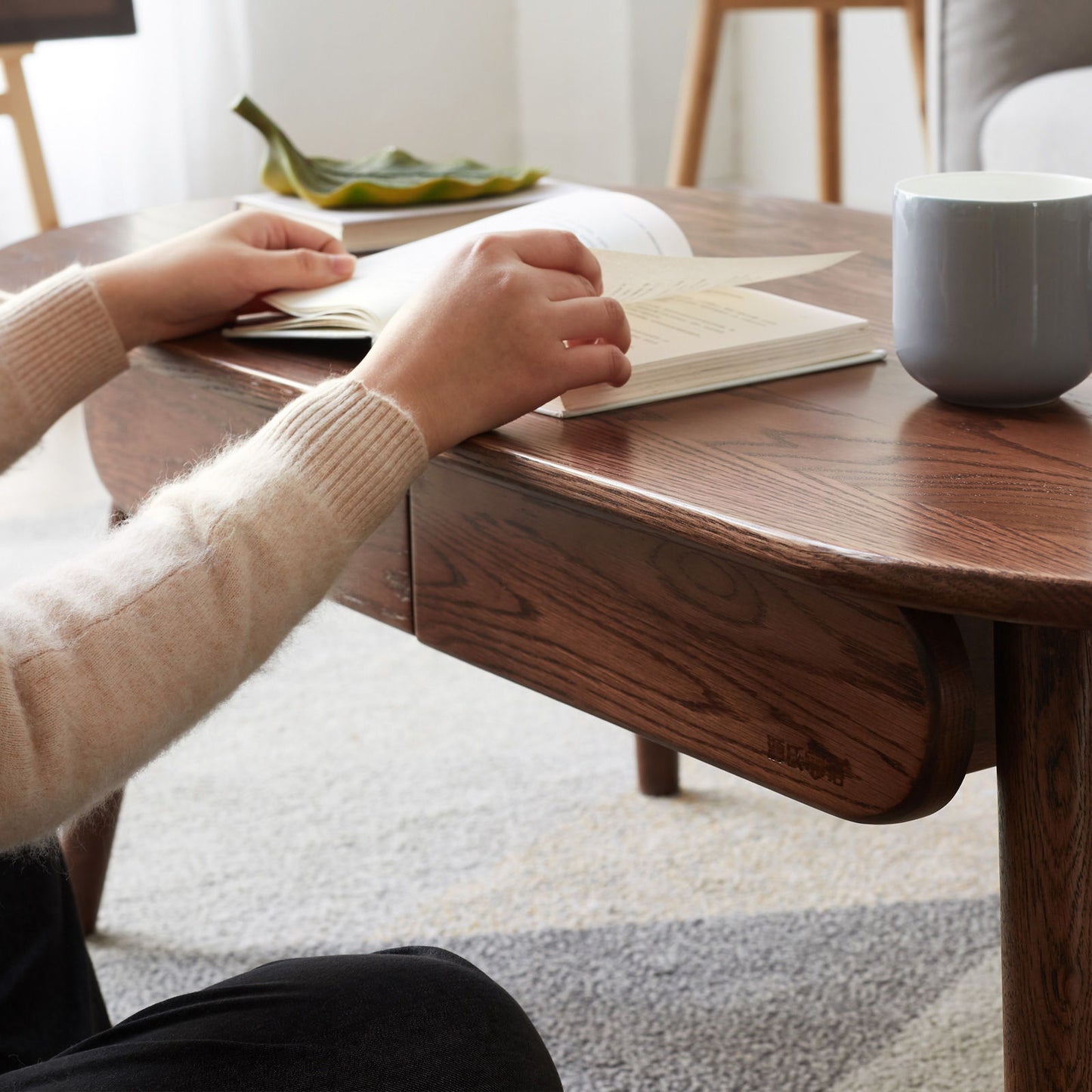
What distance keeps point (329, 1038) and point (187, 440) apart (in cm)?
41

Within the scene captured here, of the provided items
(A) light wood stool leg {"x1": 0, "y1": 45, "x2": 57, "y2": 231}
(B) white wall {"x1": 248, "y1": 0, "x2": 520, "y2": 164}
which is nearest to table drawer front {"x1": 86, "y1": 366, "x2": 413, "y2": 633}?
(A) light wood stool leg {"x1": 0, "y1": 45, "x2": 57, "y2": 231}

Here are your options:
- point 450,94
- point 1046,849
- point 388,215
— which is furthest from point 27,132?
point 1046,849

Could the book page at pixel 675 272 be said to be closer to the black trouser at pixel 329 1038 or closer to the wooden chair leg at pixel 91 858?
the black trouser at pixel 329 1038

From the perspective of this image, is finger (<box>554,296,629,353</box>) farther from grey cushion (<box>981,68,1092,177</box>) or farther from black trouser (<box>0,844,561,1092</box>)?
grey cushion (<box>981,68,1092,177</box>)

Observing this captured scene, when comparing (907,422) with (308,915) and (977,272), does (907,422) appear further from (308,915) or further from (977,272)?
(308,915)

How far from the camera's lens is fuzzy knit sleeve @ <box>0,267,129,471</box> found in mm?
773

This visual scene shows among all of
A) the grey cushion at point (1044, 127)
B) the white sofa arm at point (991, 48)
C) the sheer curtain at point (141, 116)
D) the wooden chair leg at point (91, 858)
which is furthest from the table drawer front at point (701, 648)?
the sheer curtain at point (141, 116)

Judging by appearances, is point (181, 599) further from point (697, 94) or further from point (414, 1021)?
point (697, 94)

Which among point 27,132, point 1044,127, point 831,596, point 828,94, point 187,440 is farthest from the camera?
point 828,94

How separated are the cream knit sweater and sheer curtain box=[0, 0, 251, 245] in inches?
98.6

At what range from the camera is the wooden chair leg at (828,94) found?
8.23ft

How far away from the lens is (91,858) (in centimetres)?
110

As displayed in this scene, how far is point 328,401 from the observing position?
0.59m

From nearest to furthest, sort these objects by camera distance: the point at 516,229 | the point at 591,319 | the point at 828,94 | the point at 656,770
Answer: the point at 591,319 → the point at 516,229 → the point at 656,770 → the point at 828,94
